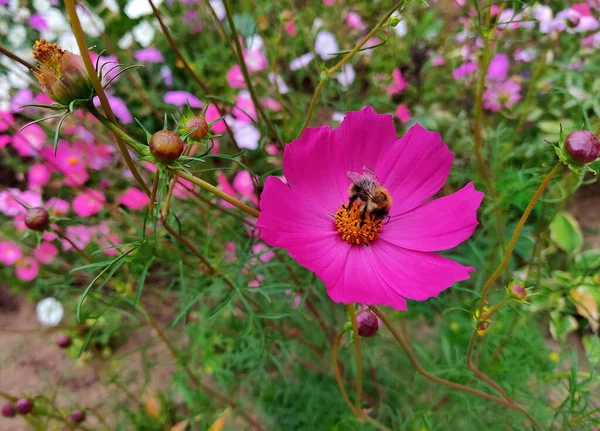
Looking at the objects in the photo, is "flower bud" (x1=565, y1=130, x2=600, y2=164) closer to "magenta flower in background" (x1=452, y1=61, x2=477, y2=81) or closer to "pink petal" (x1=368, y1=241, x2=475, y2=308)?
"pink petal" (x1=368, y1=241, x2=475, y2=308)

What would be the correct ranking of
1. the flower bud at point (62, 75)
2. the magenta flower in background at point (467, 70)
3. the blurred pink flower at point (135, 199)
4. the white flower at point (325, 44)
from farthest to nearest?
1. the white flower at point (325, 44)
2. the magenta flower in background at point (467, 70)
3. the blurred pink flower at point (135, 199)
4. the flower bud at point (62, 75)

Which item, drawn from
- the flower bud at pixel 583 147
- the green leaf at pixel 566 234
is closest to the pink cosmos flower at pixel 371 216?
the flower bud at pixel 583 147

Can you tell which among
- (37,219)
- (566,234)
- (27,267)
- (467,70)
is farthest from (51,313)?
(566,234)

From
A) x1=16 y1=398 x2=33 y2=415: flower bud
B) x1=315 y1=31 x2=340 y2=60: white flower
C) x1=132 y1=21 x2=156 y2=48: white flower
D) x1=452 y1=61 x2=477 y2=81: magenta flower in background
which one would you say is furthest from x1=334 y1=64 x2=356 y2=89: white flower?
x1=16 y1=398 x2=33 y2=415: flower bud

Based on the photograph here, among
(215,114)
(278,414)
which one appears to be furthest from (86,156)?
(278,414)

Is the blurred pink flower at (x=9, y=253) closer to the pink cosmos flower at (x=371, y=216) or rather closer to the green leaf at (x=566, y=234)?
the pink cosmos flower at (x=371, y=216)

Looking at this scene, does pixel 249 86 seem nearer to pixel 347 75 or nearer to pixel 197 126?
pixel 197 126

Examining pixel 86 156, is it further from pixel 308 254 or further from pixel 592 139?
pixel 592 139
